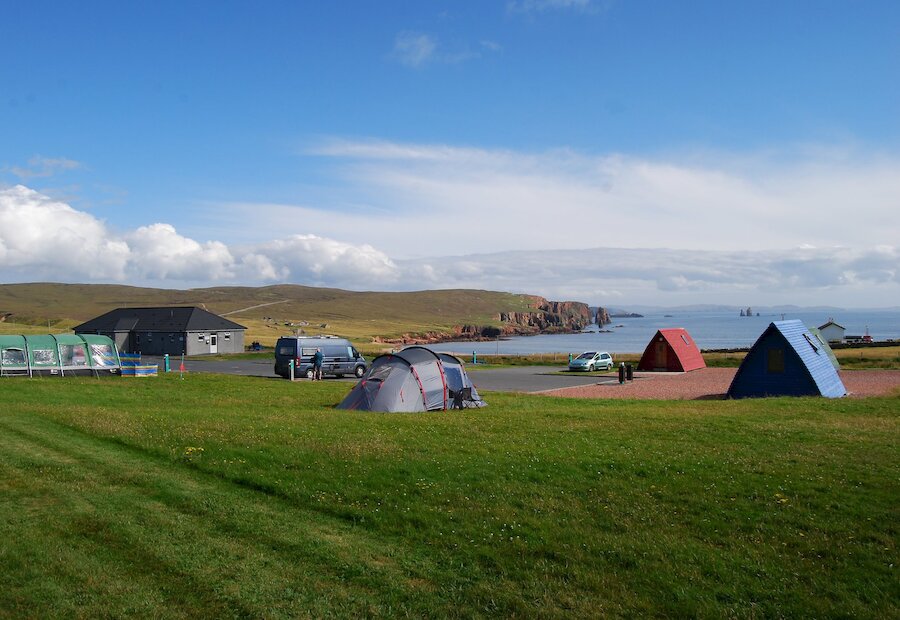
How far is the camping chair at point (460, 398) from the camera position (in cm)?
2288

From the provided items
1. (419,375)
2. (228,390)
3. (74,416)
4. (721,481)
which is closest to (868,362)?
(419,375)

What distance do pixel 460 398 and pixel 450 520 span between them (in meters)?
13.7

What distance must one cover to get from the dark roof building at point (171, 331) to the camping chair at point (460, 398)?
1897 inches

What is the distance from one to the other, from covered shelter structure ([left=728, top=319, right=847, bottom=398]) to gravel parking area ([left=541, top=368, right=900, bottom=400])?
3.49 feet

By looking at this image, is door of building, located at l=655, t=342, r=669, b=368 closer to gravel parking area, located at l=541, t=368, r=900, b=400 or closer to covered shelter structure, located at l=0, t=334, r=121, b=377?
gravel parking area, located at l=541, t=368, r=900, b=400

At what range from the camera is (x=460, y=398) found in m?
22.9

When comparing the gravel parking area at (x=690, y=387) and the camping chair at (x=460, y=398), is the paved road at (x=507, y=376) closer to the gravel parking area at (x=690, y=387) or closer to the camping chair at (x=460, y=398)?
the gravel parking area at (x=690, y=387)

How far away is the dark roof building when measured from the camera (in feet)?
218

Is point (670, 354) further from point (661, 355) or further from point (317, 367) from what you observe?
point (317, 367)

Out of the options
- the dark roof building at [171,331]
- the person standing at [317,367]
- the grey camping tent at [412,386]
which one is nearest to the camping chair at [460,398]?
the grey camping tent at [412,386]

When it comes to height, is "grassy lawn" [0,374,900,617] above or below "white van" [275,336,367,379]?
below

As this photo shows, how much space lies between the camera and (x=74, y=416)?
18.1 meters

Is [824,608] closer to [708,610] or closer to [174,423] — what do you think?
[708,610]

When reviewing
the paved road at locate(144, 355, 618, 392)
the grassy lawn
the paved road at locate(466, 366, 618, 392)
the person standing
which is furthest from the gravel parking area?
Answer: the grassy lawn
